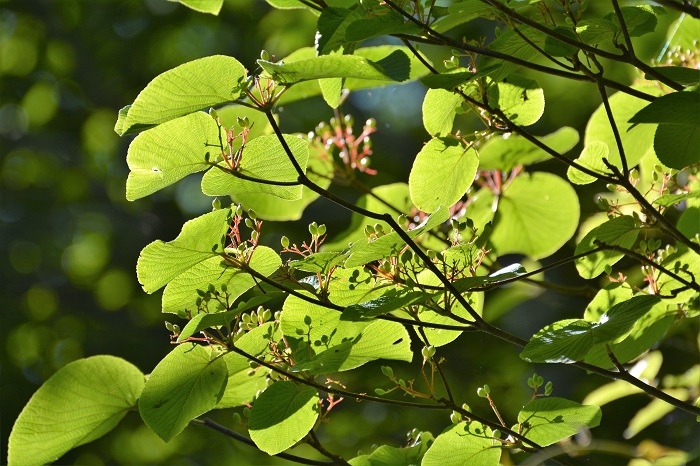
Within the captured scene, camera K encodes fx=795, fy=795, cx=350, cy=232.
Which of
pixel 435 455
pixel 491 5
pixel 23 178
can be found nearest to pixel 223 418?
pixel 23 178

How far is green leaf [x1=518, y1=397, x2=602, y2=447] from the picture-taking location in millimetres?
781

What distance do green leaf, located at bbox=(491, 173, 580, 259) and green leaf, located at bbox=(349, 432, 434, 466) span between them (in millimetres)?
397

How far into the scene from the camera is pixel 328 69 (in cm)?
67

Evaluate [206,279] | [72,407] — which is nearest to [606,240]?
[206,279]

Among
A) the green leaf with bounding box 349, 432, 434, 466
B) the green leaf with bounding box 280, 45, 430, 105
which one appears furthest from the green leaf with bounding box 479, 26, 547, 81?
the green leaf with bounding box 349, 432, 434, 466

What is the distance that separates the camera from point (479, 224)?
1145mm

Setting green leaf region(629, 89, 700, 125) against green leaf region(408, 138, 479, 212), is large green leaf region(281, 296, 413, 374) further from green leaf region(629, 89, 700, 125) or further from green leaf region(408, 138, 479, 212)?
green leaf region(629, 89, 700, 125)

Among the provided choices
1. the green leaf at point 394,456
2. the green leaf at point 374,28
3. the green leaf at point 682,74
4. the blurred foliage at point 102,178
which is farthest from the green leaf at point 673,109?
the blurred foliage at point 102,178

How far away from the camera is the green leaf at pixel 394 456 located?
834 mm

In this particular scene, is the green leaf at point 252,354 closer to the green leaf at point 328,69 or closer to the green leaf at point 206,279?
the green leaf at point 206,279

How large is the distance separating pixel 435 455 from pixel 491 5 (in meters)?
0.42

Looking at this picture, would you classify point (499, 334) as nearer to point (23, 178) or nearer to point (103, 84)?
point (103, 84)

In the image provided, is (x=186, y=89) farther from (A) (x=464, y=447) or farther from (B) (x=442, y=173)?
(A) (x=464, y=447)

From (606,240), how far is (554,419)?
197 mm
